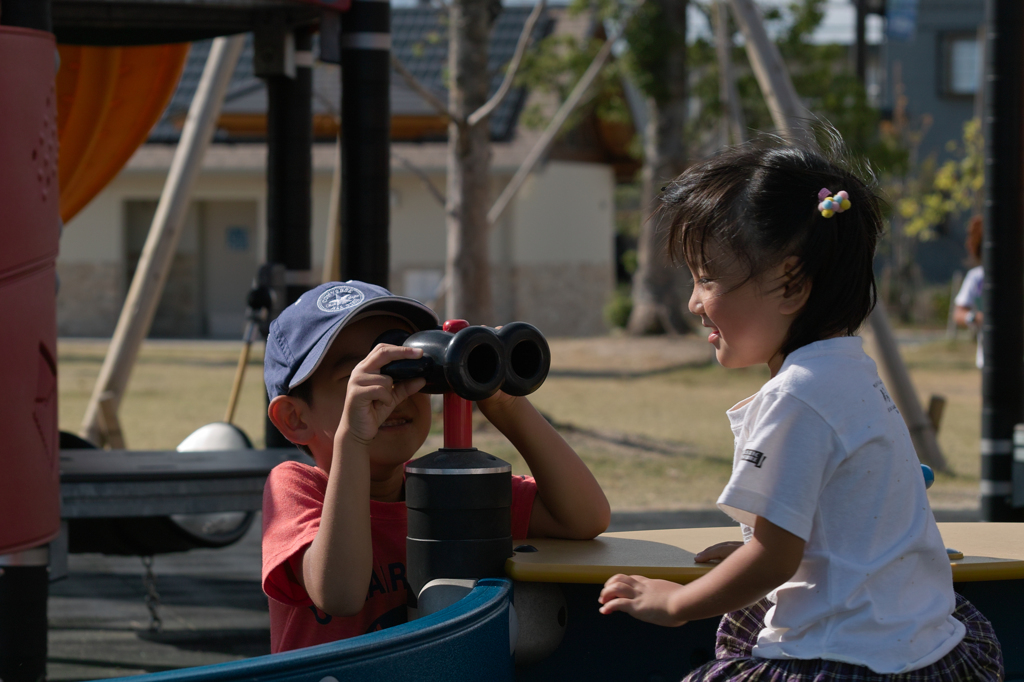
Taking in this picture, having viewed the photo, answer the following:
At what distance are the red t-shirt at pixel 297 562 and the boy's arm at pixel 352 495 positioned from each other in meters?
0.07

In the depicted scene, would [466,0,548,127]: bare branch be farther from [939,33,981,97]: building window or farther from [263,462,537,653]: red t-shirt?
[939,33,981,97]: building window

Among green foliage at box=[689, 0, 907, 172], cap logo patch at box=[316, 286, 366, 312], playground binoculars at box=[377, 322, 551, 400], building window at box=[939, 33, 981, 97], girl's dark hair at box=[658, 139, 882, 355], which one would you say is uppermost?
building window at box=[939, 33, 981, 97]

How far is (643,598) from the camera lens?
158cm

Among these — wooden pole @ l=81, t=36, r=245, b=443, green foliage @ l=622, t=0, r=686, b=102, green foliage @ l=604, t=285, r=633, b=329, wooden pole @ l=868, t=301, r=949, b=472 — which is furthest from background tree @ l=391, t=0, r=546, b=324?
green foliage @ l=604, t=285, r=633, b=329

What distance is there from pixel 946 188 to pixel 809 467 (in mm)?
22927

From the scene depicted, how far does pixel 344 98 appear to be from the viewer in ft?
14.3

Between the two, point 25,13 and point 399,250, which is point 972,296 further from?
point 399,250

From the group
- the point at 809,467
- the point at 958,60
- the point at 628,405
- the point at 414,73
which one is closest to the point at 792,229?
the point at 809,467

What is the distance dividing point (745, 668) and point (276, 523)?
2.33 feet

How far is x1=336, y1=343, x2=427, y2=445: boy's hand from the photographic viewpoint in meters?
1.65

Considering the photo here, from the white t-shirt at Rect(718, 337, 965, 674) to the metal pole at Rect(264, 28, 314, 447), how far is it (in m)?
3.81

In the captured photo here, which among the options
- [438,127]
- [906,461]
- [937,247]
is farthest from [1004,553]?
[937,247]

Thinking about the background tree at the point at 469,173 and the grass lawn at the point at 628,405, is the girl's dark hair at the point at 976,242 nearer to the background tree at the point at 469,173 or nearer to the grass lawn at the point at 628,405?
the grass lawn at the point at 628,405

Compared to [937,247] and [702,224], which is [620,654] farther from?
[937,247]
